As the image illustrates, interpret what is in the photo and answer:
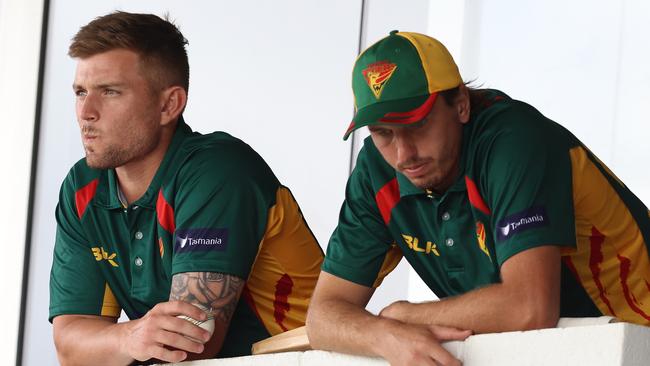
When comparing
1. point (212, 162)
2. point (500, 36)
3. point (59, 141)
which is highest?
point (500, 36)

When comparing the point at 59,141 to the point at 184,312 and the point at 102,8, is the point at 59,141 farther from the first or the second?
the point at 184,312

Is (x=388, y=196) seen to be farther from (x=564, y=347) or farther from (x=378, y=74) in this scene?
(x=564, y=347)

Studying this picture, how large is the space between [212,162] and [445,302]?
624 mm

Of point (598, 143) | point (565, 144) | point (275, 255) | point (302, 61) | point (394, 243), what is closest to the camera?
point (565, 144)

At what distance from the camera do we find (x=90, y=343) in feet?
6.20

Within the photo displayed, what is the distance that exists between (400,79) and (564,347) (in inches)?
22.9

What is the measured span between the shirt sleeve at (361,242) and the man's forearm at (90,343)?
13.9 inches

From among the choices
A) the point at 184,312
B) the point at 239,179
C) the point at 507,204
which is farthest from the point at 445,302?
the point at 239,179

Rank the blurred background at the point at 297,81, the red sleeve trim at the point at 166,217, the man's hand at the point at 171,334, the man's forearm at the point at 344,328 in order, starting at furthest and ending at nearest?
the blurred background at the point at 297,81 → the red sleeve trim at the point at 166,217 → the man's hand at the point at 171,334 → the man's forearm at the point at 344,328

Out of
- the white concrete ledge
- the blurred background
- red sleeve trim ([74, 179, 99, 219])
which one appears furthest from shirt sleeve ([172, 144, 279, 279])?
the blurred background

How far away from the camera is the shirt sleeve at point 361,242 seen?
1.78m

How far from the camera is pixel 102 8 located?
342cm

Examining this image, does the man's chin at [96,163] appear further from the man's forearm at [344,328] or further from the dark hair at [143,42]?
the man's forearm at [344,328]

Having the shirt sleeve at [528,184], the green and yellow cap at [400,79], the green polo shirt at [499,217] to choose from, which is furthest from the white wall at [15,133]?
the shirt sleeve at [528,184]
